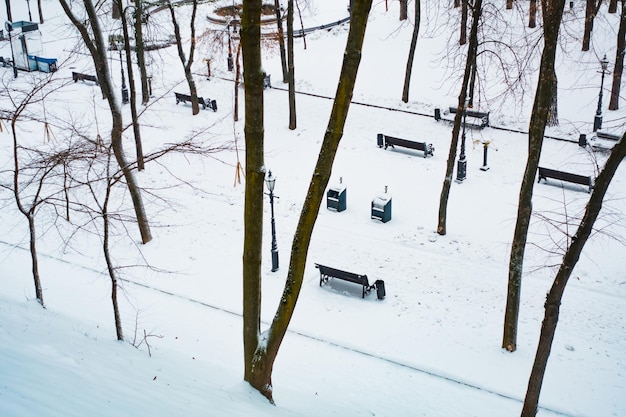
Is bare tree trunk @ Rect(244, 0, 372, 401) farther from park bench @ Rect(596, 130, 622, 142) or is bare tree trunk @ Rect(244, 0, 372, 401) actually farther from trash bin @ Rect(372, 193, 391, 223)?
park bench @ Rect(596, 130, 622, 142)

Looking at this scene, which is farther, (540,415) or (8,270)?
(8,270)

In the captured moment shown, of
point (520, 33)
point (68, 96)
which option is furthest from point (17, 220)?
point (520, 33)

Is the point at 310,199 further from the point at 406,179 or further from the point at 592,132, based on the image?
the point at 592,132

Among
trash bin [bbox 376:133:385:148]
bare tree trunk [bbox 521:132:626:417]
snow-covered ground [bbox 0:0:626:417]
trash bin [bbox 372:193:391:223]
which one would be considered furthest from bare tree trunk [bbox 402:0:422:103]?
bare tree trunk [bbox 521:132:626:417]

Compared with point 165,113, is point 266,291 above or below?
below

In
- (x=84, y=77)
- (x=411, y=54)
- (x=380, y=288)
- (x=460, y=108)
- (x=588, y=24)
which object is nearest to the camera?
(x=380, y=288)

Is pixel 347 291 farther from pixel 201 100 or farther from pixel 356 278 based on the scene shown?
pixel 201 100

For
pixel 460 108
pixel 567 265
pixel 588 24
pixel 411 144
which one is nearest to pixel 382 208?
pixel 460 108

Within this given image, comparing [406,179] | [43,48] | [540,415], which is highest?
[43,48]
